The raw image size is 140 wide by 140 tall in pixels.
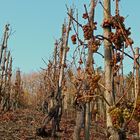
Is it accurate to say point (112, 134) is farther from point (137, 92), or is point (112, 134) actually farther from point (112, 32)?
point (112, 32)

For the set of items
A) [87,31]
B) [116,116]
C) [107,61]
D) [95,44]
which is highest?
[87,31]

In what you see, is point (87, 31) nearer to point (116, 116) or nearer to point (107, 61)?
point (107, 61)

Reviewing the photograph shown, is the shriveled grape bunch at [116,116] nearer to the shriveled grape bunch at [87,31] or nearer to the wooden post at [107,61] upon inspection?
the wooden post at [107,61]

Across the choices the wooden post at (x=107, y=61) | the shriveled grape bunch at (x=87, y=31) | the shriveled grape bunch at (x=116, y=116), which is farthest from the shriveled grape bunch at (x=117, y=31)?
the shriveled grape bunch at (x=116, y=116)

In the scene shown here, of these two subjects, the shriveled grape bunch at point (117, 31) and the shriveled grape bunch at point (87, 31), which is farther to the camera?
the shriveled grape bunch at point (87, 31)

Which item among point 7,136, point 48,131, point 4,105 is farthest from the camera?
point 4,105

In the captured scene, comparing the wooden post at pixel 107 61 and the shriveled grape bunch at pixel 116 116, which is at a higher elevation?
the wooden post at pixel 107 61

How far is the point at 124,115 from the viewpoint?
253 cm

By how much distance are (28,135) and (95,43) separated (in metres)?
10.8

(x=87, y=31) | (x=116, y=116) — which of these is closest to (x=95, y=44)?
(x=87, y=31)

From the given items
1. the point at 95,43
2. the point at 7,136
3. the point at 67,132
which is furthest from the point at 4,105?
the point at 95,43

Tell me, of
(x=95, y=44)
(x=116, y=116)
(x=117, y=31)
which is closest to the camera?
(x=116, y=116)

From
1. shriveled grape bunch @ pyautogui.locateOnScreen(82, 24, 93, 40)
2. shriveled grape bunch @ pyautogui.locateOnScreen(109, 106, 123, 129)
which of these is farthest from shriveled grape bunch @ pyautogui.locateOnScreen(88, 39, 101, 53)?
shriveled grape bunch @ pyautogui.locateOnScreen(109, 106, 123, 129)

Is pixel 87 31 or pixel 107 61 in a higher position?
pixel 87 31
